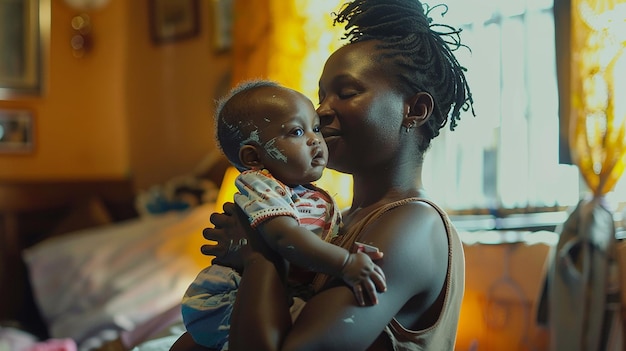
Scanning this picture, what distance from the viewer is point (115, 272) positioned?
3125 mm

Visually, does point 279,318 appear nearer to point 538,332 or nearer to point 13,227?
point 538,332

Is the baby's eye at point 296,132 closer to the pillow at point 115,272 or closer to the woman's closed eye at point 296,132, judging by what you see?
the woman's closed eye at point 296,132

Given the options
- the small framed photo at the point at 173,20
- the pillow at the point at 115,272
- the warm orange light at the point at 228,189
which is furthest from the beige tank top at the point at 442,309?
the small framed photo at the point at 173,20

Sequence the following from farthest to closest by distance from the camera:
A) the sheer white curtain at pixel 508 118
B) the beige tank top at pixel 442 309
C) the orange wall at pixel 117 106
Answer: the orange wall at pixel 117 106 < the sheer white curtain at pixel 508 118 < the beige tank top at pixel 442 309

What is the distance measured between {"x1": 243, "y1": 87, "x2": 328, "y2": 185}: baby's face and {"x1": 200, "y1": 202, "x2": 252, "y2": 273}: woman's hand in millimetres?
82

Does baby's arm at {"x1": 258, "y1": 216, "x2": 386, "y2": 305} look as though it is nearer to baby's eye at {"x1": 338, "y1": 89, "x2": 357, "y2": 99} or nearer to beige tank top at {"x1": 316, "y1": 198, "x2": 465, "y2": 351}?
beige tank top at {"x1": 316, "y1": 198, "x2": 465, "y2": 351}

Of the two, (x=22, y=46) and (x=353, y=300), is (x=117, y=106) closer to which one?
(x=22, y=46)

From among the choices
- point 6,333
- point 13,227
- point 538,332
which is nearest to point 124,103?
point 13,227

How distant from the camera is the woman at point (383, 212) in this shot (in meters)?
0.93

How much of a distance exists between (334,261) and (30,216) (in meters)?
3.71

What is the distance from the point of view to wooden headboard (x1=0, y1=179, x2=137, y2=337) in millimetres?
3904

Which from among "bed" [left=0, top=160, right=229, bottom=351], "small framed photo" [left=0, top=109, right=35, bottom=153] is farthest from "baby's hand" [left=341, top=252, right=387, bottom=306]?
"small framed photo" [left=0, top=109, right=35, bottom=153]

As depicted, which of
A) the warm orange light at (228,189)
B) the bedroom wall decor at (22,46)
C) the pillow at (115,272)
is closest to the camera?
the warm orange light at (228,189)

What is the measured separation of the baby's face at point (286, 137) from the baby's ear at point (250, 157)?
11mm
